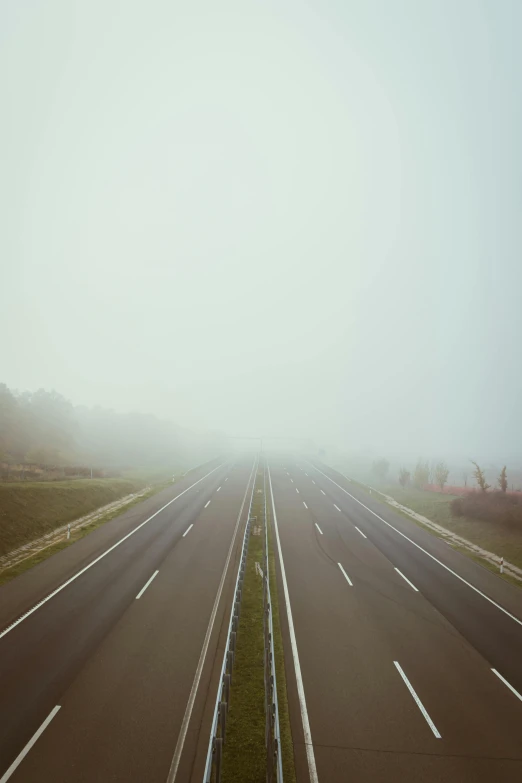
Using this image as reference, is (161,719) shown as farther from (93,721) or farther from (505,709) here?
(505,709)

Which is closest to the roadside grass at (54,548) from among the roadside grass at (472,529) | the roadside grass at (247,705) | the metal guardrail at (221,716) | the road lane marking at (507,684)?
the roadside grass at (247,705)

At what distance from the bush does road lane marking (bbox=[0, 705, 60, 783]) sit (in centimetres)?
3098

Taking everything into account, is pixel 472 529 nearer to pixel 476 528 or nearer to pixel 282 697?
pixel 476 528

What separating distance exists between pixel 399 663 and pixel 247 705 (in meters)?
5.75

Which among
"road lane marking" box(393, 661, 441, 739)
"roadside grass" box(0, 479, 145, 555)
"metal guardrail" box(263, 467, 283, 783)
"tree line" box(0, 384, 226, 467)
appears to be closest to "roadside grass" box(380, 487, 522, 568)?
"road lane marking" box(393, 661, 441, 739)

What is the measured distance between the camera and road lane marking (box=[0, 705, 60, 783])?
791 centimetres

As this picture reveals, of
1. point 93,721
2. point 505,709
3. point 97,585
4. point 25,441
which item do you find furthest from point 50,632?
point 25,441

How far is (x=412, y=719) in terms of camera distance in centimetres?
1016

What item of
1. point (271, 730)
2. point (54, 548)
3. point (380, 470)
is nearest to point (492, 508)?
point (271, 730)

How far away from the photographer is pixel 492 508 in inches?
1201

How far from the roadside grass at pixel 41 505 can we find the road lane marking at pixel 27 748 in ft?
45.1

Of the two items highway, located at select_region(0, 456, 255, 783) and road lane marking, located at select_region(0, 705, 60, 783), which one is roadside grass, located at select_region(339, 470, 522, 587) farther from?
road lane marking, located at select_region(0, 705, 60, 783)

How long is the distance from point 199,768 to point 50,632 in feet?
26.4

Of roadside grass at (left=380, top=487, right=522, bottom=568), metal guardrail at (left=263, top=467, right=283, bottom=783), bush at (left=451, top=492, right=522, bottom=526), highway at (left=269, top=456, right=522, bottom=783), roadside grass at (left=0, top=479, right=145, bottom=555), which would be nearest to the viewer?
metal guardrail at (left=263, top=467, right=283, bottom=783)
